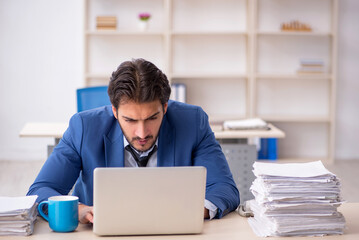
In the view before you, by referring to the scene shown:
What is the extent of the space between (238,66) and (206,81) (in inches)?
14.2

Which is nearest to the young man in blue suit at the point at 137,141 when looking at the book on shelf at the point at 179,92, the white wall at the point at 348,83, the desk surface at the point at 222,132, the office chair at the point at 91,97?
the office chair at the point at 91,97

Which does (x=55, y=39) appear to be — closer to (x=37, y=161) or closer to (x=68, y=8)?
(x=68, y=8)

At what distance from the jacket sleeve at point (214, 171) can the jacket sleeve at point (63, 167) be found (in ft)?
1.51

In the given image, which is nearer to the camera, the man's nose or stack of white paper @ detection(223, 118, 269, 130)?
the man's nose

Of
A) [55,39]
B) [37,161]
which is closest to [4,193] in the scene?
[37,161]

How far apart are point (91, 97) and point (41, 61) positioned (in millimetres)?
2500

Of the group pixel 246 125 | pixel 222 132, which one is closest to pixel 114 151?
pixel 222 132

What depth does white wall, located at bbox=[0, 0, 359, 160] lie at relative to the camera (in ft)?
19.3

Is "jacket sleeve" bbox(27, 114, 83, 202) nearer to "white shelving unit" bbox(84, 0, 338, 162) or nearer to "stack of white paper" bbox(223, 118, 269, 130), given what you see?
"stack of white paper" bbox(223, 118, 269, 130)

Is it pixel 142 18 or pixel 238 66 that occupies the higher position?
pixel 142 18

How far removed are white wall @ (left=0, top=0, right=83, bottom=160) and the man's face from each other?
3.96 metres

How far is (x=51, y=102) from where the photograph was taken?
596 centimetres

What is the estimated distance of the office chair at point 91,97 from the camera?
11.8ft

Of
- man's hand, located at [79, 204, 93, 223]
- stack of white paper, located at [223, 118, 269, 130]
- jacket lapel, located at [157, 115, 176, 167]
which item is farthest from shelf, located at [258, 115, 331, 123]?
man's hand, located at [79, 204, 93, 223]
